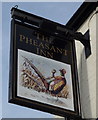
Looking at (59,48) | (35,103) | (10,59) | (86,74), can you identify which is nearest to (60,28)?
(59,48)

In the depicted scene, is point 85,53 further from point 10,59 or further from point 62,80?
point 10,59

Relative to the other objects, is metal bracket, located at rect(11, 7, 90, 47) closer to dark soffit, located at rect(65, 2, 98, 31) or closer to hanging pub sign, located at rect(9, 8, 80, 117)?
hanging pub sign, located at rect(9, 8, 80, 117)

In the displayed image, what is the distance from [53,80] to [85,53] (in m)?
1.71

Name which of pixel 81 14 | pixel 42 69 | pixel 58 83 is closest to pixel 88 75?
pixel 58 83

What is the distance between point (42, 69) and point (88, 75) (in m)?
1.47

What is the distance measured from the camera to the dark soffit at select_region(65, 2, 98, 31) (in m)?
10.3

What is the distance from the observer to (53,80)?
333 inches

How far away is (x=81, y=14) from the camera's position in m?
10.6

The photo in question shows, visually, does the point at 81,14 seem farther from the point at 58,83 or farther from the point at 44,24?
the point at 58,83

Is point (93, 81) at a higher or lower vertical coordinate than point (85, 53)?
lower

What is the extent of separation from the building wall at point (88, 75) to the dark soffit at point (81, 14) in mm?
214

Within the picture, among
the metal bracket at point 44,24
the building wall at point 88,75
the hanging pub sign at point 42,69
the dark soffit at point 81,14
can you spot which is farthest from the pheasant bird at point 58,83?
the dark soffit at point 81,14

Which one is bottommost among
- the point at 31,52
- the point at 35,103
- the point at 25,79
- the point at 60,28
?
the point at 35,103

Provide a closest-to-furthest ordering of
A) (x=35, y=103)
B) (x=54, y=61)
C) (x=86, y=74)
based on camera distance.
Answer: (x=35, y=103) < (x=54, y=61) < (x=86, y=74)
